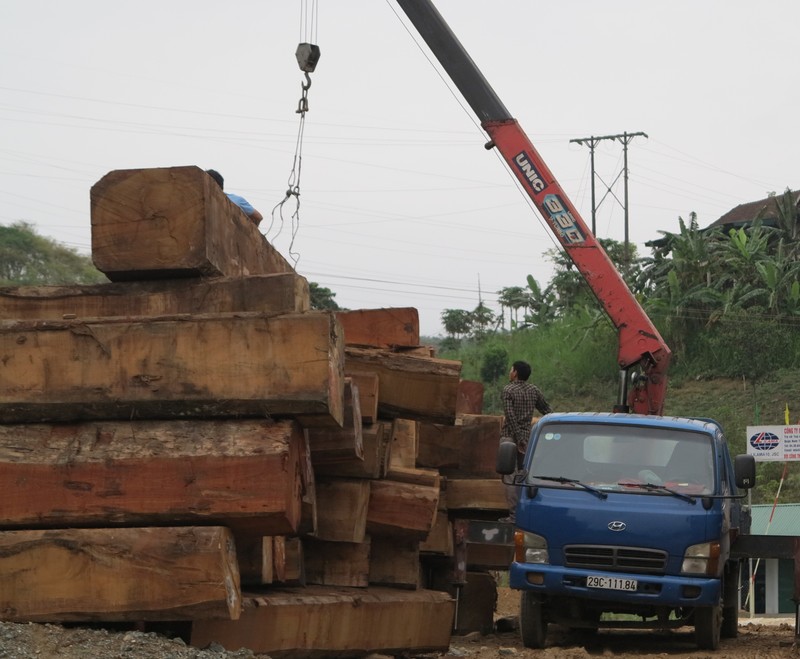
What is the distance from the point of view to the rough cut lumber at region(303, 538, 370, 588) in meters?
7.57

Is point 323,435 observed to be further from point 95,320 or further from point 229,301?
point 95,320

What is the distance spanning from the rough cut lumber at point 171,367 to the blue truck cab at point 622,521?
4.03 metres

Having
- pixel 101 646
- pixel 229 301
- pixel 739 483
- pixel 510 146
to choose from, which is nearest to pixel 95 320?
pixel 229 301

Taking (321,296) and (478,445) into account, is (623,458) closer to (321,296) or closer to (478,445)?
(478,445)

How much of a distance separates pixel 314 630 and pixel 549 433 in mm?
3811

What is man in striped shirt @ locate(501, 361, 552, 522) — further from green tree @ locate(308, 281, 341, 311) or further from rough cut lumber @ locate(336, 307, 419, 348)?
green tree @ locate(308, 281, 341, 311)

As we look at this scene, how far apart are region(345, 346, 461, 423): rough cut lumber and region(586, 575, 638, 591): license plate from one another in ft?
6.46

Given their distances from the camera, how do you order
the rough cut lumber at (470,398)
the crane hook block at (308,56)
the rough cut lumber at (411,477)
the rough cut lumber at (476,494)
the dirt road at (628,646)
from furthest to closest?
the crane hook block at (308,56) → the rough cut lumber at (470,398) → the rough cut lumber at (476,494) → the dirt road at (628,646) → the rough cut lumber at (411,477)

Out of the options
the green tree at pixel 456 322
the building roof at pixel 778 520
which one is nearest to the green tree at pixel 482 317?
the green tree at pixel 456 322

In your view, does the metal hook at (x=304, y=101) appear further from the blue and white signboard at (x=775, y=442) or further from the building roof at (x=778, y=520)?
the building roof at (x=778, y=520)

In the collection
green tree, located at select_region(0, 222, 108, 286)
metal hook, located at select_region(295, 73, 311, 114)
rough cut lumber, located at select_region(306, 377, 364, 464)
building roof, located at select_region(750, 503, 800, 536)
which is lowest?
building roof, located at select_region(750, 503, 800, 536)

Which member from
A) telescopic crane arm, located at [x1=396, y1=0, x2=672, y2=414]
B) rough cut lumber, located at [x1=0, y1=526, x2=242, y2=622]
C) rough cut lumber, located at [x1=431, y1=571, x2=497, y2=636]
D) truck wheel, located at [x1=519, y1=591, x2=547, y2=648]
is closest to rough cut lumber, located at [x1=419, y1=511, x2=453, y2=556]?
truck wheel, located at [x1=519, y1=591, x2=547, y2=648]

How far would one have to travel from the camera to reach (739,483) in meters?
9.99

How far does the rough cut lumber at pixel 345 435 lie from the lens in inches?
268
